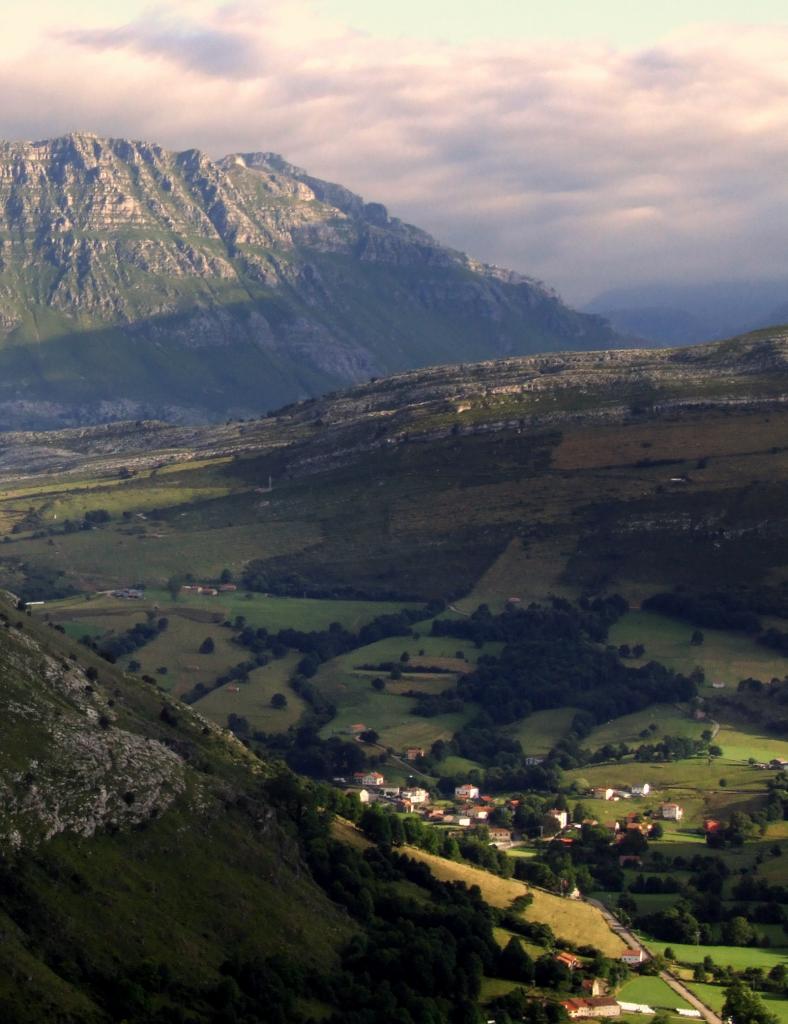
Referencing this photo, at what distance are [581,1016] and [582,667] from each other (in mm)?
103463

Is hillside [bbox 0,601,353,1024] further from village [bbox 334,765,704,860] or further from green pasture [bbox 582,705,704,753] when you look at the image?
green pasture [bbox 582,705,704,753]

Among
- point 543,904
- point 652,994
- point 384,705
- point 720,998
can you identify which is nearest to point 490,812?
point 543,904

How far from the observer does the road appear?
3851 inches

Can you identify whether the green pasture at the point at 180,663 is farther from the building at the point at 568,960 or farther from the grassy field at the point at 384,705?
the building at the point at 568,960

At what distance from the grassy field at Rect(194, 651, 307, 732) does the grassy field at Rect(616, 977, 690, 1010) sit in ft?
233

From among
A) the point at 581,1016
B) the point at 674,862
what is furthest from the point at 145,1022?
the point at 674,862

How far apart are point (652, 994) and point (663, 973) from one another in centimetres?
549

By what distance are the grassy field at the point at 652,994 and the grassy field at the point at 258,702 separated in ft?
233

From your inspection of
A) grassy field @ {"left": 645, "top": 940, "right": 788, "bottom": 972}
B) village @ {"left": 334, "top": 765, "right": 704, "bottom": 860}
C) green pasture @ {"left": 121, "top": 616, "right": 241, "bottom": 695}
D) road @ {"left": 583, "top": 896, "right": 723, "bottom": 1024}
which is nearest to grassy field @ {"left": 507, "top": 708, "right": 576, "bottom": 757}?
village @ {"left": 334, "top": 765, "right": 704, "bottom": 860}

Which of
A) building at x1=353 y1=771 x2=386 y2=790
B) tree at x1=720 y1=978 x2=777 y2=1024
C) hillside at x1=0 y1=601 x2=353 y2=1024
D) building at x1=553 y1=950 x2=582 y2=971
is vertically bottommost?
building at x1=353 y1=771 x2=386 y2=790

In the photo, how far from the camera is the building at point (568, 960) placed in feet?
332

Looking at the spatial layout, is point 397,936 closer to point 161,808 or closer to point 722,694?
point 161,808

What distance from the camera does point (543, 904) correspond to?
11538cm

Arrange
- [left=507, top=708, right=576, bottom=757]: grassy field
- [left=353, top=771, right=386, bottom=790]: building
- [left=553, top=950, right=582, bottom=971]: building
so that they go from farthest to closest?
[left=507, top=708, right=576, bottom=757]: grassy field < [left=353, top=771, right=386, bottom=790]: building < [left=553, top=950, right=582, bottom=971]: building
